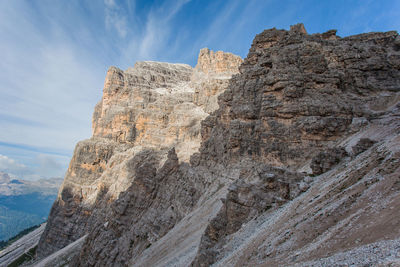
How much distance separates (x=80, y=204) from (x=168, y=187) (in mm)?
50897

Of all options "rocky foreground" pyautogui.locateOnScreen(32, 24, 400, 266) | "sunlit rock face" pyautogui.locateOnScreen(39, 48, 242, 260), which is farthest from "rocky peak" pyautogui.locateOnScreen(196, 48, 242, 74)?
"rocky foreground" pyautogui.locateOnScreen(32, 24, 400, 266)

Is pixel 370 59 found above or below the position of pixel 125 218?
above

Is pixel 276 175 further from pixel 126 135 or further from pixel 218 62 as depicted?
pixel 126 135

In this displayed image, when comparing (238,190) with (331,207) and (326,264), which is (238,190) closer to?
(331,207)

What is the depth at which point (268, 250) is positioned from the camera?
10438 millimetres

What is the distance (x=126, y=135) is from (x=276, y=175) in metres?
78.3

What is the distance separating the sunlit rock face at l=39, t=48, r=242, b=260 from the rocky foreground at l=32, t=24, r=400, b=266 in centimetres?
82

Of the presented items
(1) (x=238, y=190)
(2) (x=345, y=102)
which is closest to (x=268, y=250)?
(1) (x=238, y=190)

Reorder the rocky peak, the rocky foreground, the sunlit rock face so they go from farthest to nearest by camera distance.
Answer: the rocky peak
the sunlit rock face
the rocky foreground

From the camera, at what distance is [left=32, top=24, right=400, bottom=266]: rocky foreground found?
359 inches

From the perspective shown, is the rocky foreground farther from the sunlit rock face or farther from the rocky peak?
the rocky peak

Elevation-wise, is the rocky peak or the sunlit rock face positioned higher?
the rocky peak

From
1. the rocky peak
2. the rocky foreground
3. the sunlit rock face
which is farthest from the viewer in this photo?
the rocky peak

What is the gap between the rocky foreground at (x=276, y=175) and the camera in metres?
9.12
